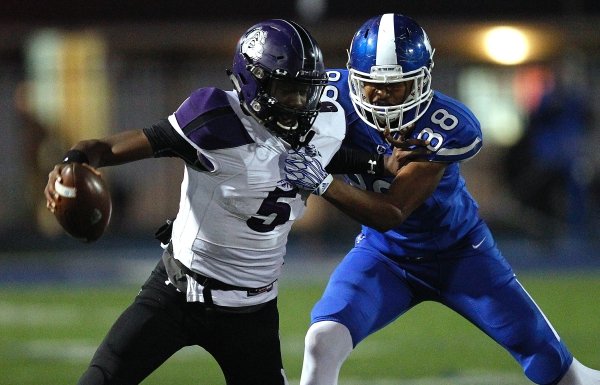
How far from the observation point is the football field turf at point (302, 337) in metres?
5.56

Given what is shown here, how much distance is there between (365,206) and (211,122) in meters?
0.65

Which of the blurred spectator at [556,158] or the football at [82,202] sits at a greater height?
the football at [82,202]

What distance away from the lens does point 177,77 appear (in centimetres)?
1260

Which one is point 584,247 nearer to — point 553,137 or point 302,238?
point 553,137

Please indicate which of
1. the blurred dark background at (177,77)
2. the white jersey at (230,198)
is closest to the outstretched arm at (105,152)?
the white jersey at (230,198)

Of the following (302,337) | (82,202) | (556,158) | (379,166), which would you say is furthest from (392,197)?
(556,158)

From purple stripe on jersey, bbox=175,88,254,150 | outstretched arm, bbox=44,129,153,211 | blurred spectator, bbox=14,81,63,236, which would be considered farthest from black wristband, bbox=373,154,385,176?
blurred spectator, bbox=14,81,63,236

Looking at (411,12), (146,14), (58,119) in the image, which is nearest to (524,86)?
(411,12)

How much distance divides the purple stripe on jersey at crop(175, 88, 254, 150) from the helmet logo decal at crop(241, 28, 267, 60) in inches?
6.6

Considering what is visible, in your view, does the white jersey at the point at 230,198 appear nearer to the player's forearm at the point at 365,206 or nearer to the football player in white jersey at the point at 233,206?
the football player in white jersey at the point at 233,206

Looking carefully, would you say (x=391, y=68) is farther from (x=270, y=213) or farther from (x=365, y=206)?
(x=270, y=213)

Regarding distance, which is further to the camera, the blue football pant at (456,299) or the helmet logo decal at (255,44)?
the blue football pant at (456,299)

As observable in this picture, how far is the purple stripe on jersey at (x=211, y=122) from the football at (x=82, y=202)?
33cm

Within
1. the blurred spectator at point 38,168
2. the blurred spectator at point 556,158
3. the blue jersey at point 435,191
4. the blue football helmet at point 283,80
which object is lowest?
the blurred spectator at point 38,168
